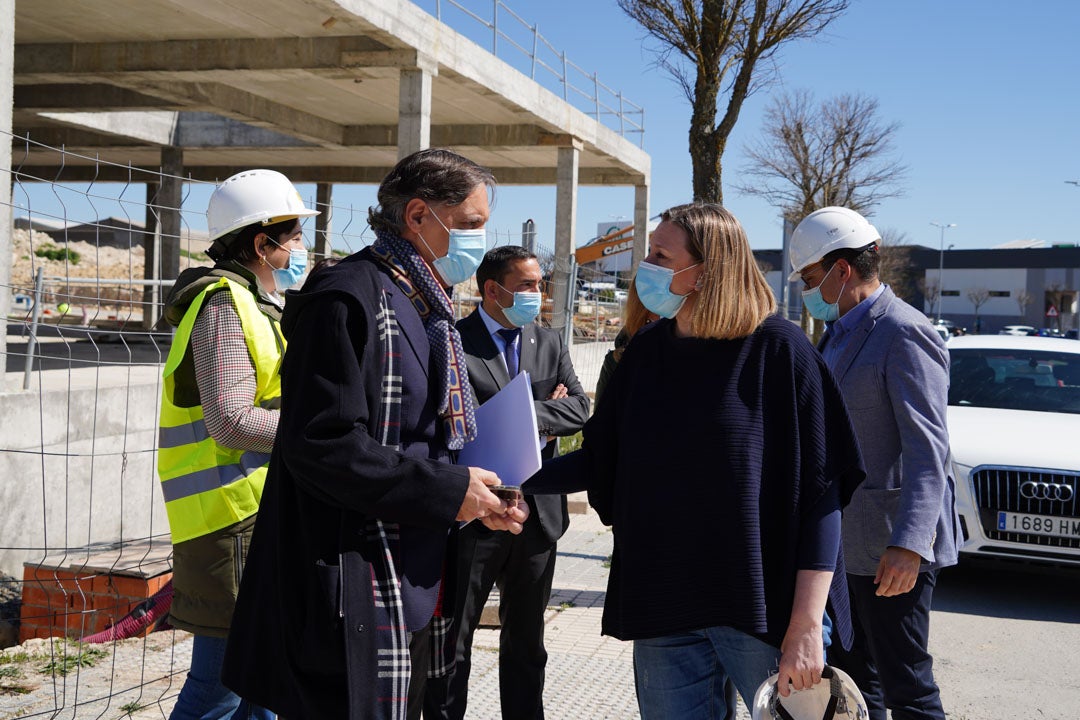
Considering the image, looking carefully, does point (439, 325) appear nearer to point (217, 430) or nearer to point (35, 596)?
point (217, 430)

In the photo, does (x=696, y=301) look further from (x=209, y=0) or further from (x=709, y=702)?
(x=209, y=0)

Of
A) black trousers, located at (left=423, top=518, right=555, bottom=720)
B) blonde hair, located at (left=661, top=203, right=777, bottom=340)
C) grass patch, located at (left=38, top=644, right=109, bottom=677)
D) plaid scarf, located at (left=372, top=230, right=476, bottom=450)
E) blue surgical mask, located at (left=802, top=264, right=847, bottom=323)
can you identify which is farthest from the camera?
grass patch, located at (left=38, top=644, right=109, bottom=677)

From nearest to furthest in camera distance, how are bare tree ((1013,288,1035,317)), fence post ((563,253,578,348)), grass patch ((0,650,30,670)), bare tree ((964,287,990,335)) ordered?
grass patch ((0,650,30,670)) < fence post ((563,253,578,348)) < bare tree ((1013,288,1035,317)) < bare tree ((964,287,990,335))

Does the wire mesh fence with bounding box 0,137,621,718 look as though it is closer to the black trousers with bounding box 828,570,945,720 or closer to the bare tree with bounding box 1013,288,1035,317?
the black trousers with bounding box 828,570,945,720

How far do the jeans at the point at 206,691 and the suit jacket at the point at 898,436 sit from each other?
6.47 ft

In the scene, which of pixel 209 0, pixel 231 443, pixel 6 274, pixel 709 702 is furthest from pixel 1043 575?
pixel 209 0

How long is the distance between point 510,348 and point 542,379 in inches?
7.9

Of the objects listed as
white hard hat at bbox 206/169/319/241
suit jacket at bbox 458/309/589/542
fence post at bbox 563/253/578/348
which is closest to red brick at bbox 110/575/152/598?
suit jacket at bbox 458/309/589/542

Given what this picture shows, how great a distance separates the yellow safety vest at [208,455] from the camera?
9.41 feet

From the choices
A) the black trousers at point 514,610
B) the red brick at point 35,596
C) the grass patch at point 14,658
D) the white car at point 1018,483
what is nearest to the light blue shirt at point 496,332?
the black trousers at point 514,610

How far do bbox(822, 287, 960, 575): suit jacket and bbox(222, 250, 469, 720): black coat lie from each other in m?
1.59

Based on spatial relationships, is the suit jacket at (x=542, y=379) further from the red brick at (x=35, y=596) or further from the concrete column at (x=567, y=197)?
the concrete column at (x=567, y=197)

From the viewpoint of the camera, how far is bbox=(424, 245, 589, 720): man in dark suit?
3.85 metres

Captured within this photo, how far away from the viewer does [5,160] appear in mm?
6941
